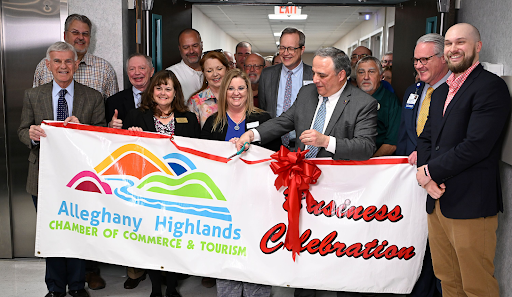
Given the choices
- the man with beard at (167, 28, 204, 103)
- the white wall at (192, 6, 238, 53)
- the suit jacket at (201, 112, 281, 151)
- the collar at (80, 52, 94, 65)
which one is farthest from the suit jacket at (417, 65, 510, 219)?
the white wall at (192, 6, 238, 53)

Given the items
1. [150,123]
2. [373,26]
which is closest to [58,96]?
[150,123]

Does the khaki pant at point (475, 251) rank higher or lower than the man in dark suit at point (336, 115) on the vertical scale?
lower

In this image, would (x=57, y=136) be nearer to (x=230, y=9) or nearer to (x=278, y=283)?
(x=278, y=283)

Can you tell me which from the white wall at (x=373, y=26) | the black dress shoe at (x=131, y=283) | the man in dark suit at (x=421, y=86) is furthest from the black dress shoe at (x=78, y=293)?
the white wall at (x=373, y=26)

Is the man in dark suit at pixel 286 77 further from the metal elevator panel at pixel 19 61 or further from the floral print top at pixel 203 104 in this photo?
the metal elevator panel at pixel 19 61

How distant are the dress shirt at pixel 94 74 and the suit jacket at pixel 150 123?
2.37 ft

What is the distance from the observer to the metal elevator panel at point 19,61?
3791 millimetres

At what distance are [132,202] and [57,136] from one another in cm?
66

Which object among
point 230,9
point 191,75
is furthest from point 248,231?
point 230,9

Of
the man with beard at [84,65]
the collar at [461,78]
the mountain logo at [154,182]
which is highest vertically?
the man with beard at [84,65]

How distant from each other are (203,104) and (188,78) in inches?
33.0

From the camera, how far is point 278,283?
272cm

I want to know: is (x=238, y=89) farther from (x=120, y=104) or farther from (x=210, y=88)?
(x=120, y=104)

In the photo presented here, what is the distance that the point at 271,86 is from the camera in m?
3.70
